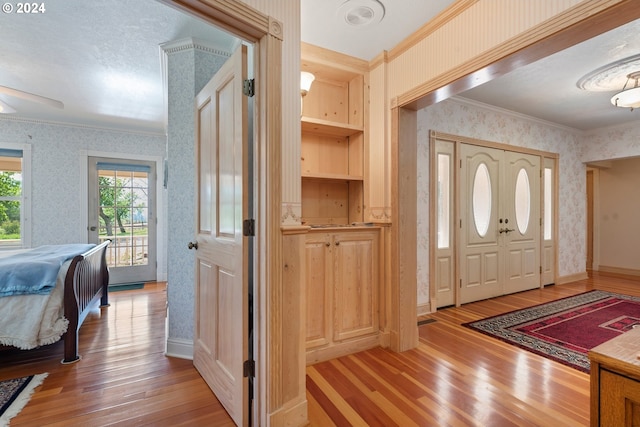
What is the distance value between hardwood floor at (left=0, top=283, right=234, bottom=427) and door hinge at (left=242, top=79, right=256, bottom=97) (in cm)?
184

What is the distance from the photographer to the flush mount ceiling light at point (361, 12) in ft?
6.51

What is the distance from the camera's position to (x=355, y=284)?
2488 millimetres

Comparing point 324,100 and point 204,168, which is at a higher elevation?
point 324,100

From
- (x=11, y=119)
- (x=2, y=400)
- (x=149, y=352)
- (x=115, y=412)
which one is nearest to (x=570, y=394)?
(x=115, y=412)

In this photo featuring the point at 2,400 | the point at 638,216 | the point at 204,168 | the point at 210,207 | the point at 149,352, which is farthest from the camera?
the point at 638,216

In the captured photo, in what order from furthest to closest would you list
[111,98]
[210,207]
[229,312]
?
[111,98] < [210,207] < [229,312]

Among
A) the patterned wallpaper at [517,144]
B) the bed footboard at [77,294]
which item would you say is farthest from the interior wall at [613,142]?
the bed footboard at [77,294]

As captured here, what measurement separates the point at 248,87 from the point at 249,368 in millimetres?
1524

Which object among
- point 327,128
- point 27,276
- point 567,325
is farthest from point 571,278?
point 27,276

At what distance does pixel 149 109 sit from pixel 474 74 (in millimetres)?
3999

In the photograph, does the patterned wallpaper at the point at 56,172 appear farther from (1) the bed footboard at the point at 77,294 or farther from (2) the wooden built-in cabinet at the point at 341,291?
(2) the wooden built-in cabinet at the point at 341,291

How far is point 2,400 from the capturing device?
1.83m

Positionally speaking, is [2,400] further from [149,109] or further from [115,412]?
[149,109]

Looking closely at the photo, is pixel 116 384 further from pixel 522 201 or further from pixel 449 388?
pixel 522 201
